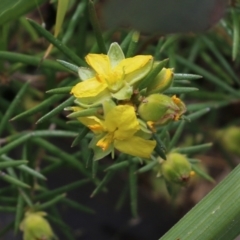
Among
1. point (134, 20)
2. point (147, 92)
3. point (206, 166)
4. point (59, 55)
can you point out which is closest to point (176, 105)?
point (147, 92)

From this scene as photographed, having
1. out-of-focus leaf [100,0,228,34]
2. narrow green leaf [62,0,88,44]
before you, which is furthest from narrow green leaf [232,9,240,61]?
narrow green leaf [62,0,88,44]

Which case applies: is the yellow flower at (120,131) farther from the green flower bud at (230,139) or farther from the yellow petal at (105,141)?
the green flower bud at (230,139)

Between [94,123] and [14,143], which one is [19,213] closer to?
[14,143]

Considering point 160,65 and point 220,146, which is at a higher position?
point 160,65

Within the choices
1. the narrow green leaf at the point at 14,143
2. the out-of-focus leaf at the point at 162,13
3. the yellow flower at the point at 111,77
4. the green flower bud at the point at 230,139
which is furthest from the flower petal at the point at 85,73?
the green flower bud at the point at 230,139

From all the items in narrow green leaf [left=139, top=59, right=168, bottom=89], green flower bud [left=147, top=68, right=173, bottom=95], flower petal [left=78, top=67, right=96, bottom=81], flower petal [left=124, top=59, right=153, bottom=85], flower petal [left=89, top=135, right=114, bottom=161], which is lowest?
flower petal [left=89, top=135, right=114, bottom=161]

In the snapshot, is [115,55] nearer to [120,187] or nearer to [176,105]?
[176,105]

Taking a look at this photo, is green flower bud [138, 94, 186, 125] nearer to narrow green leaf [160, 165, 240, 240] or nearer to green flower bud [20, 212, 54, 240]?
narrow green leaf [160, 165, 240, 240]

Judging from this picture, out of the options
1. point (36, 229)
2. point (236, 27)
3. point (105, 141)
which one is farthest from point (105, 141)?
point (236, 27)
